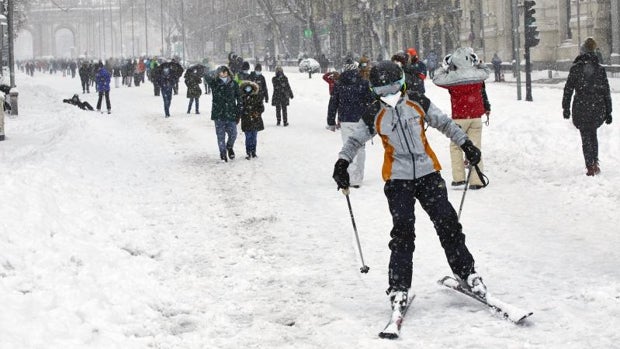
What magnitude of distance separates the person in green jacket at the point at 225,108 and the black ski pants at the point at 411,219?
9.09 meters

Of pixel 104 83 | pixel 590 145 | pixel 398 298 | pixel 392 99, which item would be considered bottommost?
pixel 398 298

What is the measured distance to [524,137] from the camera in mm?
14773

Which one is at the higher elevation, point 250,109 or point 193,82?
point 193,82

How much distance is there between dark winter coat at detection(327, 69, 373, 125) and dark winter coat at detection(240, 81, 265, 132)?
10.1 feet

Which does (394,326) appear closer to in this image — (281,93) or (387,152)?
(387,152)

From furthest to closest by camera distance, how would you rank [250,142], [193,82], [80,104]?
[80,104], [193,82], [250,142]

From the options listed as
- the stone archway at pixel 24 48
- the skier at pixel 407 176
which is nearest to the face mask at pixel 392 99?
the skier at pixel 407 176

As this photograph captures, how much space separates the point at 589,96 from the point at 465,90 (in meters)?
1.64

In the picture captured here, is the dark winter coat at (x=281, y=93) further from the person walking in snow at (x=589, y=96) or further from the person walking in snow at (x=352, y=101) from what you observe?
the person walking in snow at (x=589, y=96)

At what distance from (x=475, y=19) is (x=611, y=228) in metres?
40.4

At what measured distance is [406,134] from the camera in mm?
5793

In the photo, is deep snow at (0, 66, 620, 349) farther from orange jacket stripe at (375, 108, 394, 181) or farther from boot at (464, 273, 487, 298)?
orange jacket stripe at (375, 108, 394, 181)

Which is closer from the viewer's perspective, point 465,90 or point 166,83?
point 465,90

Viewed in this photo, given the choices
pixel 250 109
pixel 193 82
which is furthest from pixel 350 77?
pixel 193 82
